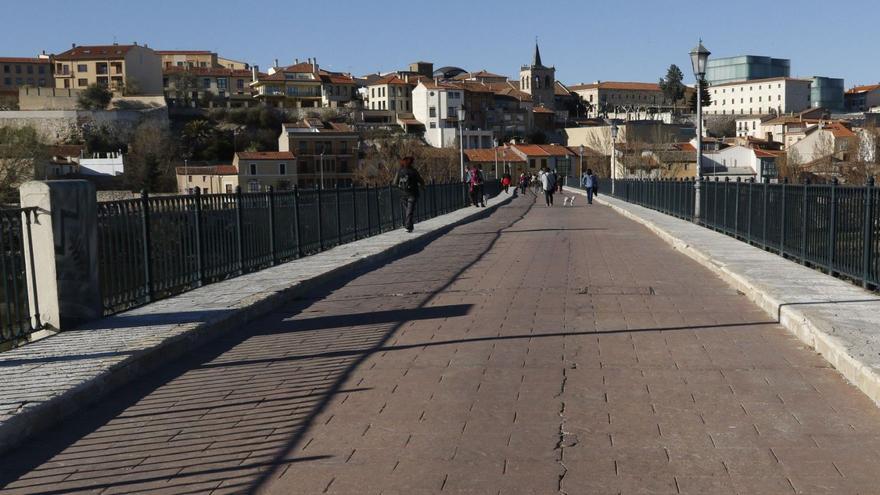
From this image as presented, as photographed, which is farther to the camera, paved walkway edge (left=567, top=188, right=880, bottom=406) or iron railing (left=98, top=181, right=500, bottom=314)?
iron railing (left=98, top=181, right=500, bottom=314)

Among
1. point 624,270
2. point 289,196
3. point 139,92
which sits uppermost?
point 139,92

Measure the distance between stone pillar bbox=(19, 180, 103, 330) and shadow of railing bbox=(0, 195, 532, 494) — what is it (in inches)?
57.9

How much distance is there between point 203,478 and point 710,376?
396cm

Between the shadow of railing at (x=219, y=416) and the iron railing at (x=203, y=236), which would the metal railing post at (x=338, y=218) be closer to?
the iron railing at (x=203, y=236)

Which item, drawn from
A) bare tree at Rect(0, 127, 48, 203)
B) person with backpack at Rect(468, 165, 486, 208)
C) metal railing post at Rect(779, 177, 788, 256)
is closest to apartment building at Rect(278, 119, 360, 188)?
bare tree at Rect(0, 127, 48, 203)

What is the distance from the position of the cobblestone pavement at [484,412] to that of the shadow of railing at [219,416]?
0.6 inches

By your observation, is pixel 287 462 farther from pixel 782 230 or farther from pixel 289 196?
pixel 782 230

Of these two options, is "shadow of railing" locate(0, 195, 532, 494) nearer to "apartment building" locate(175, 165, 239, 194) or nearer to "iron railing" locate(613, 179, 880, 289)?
"iron railing" locate(613, 179, 880, 289)

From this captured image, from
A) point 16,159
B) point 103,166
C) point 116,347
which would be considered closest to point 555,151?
point 103,166

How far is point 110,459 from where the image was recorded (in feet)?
16.9

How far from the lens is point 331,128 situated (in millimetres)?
123938

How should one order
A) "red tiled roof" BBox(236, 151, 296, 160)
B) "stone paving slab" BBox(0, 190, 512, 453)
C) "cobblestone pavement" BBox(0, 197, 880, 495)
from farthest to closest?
"red tiled roof" BBox(236, 151, 296, 160) < "stone paving slab" BBox(0, 190, 512, 453) < "cobblestone pavement" BBox(0, 197, 880, 495)

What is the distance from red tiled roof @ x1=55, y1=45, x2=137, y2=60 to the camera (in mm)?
145875

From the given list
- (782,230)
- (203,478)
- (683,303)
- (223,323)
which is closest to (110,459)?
(203,478)
